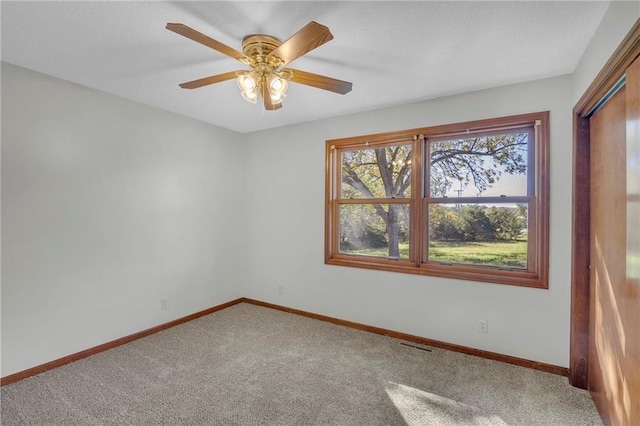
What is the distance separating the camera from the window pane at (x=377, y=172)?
3232mm

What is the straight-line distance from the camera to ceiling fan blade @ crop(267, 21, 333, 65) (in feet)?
4.57

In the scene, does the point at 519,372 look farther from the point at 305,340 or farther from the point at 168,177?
the point at 168,177

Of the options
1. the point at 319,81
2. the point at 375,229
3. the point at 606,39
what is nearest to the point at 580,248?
the point at 606,39

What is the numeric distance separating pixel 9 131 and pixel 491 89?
3.95 meters

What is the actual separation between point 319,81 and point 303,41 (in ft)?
1.44

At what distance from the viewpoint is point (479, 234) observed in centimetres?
284

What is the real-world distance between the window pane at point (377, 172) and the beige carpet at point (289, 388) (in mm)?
1609

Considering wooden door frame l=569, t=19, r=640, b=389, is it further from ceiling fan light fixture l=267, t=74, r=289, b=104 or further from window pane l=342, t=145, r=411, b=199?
ceiling fan light fixture l=267, t=74, r=289, b=104

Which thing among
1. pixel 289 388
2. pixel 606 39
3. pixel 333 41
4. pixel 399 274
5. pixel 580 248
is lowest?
pixel 289 388

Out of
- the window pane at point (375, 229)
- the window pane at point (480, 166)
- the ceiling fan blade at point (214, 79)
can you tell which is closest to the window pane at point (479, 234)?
the window pane at point (480, 166)

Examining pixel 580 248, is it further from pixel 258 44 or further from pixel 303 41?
pixel 258 44

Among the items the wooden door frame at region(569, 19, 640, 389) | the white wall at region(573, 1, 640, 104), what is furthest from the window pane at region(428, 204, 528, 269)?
the white wall at region(573, 1, 640, 104)

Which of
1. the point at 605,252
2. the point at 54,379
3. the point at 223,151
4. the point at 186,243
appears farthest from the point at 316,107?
the point at 54,379

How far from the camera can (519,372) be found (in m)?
2.44
